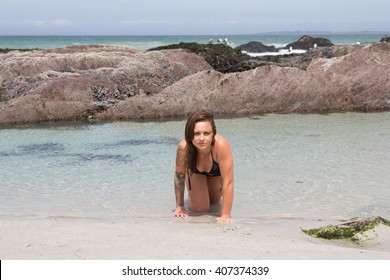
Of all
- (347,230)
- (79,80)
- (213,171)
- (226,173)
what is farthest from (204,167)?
(79,80)

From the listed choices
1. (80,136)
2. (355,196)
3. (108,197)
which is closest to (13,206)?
(108,197)

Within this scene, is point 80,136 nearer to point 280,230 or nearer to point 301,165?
point 301,165

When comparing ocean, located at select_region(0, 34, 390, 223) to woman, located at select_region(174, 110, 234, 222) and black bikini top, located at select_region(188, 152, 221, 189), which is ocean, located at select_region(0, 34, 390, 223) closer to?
woman, located at select_region(174, 110, 234, 222)

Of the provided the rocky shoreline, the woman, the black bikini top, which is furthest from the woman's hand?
the rocky shoreline

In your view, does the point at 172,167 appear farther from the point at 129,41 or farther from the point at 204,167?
the point at 129,41

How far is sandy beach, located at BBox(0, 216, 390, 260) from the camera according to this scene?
3994 millimetres

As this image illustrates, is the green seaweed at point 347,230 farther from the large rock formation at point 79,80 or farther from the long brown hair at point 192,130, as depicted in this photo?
the large rock formation at point 79,80

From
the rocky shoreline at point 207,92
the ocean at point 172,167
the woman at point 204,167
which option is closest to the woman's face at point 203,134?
the woman at point 204,167

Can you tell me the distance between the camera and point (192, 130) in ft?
17.8

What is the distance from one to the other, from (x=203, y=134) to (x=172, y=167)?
3517mm

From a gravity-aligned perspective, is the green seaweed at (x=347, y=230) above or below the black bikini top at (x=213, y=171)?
below

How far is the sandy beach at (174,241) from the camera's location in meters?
3.99

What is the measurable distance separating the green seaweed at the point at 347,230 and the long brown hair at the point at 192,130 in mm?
1436

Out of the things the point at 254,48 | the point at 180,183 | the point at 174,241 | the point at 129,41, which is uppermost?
the point at 129,41
